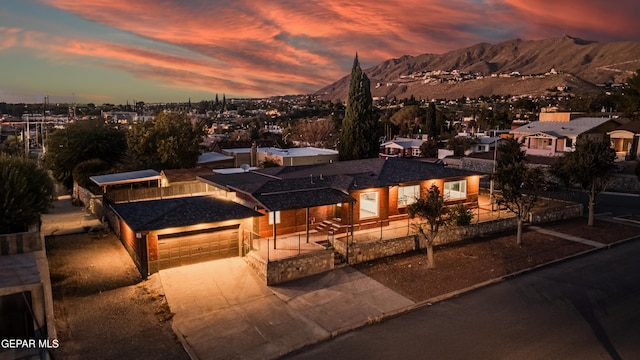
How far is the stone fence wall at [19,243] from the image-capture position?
17.6 meters

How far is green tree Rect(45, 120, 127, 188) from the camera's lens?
42062mm

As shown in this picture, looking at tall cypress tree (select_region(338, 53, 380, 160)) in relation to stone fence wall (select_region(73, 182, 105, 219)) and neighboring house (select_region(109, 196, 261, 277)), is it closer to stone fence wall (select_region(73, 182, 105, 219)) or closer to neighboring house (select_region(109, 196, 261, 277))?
stone fence wall (select_region(73, 182, 105, 219))

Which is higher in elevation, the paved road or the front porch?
the front porch

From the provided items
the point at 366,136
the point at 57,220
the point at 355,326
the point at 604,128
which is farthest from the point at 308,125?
the point at 355,326

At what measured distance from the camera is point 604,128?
58562mm

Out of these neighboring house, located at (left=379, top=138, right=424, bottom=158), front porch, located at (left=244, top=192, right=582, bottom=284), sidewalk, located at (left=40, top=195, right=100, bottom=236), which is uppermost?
neighboring house, located at (left=379, top=138, right=424, bottom=158)

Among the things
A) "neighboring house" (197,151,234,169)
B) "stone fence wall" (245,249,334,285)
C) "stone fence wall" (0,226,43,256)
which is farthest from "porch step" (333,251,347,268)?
"neighboring house" (197,151,234,169)

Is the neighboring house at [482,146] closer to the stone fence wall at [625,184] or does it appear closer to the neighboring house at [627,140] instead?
the neighboring house at [627,140]

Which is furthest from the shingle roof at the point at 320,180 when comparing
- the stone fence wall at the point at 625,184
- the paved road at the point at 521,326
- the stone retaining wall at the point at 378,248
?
the stone fence wall at the point at 625,184

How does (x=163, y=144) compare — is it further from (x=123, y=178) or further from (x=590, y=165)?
(x=590, y=165)

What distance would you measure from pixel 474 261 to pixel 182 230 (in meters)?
15.4

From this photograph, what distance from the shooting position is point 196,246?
2112cm

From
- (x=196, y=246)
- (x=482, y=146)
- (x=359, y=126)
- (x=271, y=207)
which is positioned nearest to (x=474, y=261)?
(x=271, y=207)

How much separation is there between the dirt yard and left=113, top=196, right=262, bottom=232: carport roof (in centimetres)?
749
